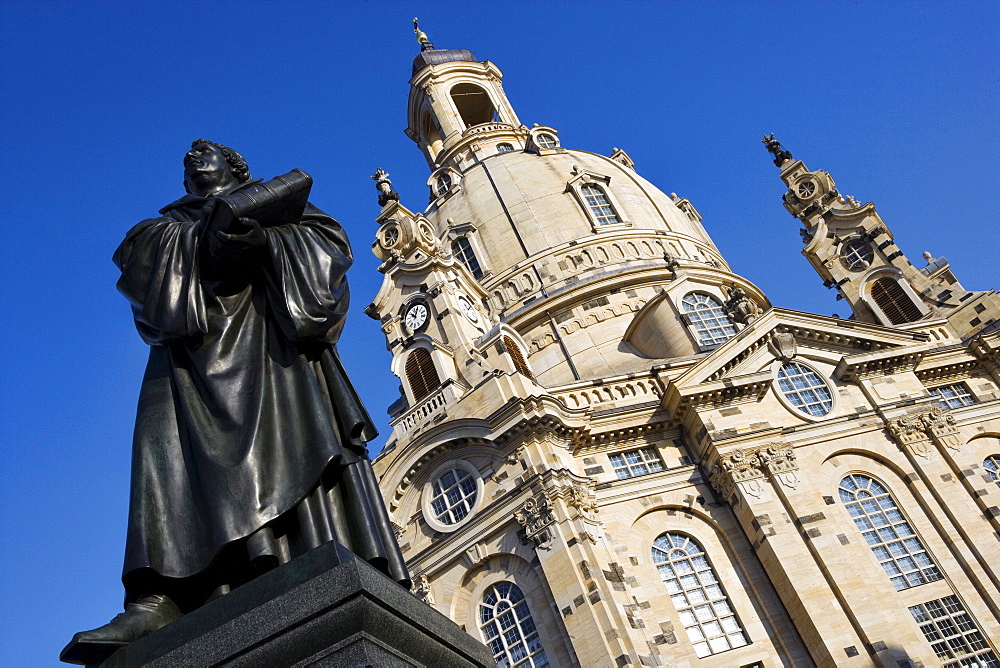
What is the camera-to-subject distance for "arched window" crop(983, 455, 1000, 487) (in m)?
30.7

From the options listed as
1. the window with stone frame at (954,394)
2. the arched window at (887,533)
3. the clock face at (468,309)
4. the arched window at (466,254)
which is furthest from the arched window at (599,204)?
the arched window at (887,533)

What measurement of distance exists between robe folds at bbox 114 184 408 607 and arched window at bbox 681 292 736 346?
32.1 meters

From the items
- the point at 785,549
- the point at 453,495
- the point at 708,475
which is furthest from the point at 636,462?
the point at 453,495

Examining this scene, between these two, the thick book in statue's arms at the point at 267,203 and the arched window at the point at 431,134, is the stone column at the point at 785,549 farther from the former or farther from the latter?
the arched window at the point at 431,134

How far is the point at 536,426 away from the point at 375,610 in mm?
24366

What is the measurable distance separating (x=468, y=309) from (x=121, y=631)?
32.3 m

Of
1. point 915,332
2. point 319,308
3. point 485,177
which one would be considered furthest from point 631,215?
point 319,308

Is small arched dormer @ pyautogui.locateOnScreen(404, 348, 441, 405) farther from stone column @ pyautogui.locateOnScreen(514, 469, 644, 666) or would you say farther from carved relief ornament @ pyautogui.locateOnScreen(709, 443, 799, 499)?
carved relief ornament @ pyautogui.locateOnScreen(709, 443, 799, 499)

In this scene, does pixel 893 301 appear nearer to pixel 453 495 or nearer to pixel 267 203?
pixel 453 495

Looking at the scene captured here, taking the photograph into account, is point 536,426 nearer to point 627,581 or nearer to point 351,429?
point 627,581

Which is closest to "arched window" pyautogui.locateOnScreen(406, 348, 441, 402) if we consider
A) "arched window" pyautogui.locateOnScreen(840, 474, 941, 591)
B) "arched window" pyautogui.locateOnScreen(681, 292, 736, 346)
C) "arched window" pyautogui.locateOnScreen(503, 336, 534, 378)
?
"arched window" pyautogui.locateOnScreen(503, 336, 534, 378)

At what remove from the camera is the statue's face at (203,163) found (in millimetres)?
6125

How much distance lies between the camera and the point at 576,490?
89.9ft

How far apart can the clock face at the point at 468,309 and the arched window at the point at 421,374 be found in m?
2.88
